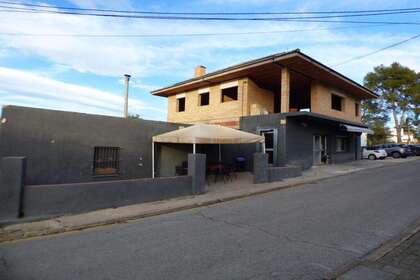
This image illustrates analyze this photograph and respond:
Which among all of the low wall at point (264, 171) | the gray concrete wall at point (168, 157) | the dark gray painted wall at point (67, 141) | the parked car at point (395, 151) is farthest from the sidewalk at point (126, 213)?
the parked car at point (395, 151)

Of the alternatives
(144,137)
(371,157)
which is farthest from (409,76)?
(144,137)

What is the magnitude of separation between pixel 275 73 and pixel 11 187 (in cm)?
1421

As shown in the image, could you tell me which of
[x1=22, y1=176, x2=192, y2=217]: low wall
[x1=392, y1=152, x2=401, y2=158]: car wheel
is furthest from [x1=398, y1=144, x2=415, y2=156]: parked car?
[x1=22, y1=176, x2=192, y2=217]: low wall

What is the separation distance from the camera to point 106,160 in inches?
433

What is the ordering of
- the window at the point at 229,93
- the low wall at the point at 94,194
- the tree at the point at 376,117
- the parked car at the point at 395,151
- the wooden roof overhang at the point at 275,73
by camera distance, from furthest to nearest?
the tree at the point at 376,117, the parked car at the point at 395,151, the window at the point at 229,93, the wooden roof overhang at the point at 275,73, the low wall at the point at 94,194

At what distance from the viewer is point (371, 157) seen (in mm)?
26344

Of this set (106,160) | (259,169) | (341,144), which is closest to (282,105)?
(259,169)

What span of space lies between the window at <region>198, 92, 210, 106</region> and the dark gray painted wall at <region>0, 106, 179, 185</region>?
887cm

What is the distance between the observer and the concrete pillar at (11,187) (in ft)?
19.8

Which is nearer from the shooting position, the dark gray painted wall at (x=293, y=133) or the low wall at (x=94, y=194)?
the low wall at (x=94, y=194)

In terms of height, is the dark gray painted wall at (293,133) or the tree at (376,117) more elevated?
the tree at (376,117)

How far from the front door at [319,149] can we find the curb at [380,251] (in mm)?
→ 12481

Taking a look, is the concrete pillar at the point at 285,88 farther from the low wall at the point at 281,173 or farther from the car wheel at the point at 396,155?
the car wheel at the point at 396,155

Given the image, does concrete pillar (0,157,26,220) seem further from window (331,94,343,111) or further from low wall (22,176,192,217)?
window (331,94,343,111)
